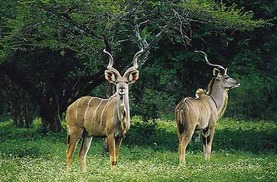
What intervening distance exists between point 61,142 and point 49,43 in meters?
4.50

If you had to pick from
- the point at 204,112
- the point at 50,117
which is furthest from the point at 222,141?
the point at 204,112

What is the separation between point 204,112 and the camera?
1912cm

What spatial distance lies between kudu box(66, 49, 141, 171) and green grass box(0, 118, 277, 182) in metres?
0.52

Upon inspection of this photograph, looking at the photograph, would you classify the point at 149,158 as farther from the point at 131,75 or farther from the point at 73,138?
the point at 131,75

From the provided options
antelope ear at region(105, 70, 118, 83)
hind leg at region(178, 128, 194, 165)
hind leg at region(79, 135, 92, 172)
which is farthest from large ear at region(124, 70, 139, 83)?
hind leg at region(178, 128, 194, 165)

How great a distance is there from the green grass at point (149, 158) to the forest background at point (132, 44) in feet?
6.20

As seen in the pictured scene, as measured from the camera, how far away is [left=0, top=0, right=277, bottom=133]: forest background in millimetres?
21609

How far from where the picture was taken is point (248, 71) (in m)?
26.9

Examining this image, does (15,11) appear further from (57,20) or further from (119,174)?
(119,174)

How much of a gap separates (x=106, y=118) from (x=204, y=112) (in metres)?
3.33

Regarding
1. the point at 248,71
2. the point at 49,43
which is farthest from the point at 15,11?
the point at 248,71

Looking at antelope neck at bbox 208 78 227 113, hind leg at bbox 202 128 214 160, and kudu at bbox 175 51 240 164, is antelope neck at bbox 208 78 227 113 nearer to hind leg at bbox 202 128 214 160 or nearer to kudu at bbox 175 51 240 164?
kudu at bbox 175 51 240 164

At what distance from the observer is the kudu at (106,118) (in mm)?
16219

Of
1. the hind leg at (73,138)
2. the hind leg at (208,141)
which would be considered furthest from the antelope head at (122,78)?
the hind leg at (208,141)
